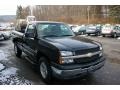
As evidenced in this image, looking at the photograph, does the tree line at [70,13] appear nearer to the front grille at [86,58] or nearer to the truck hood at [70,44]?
the truck hood at [70,44]

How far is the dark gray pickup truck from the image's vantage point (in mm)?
5004

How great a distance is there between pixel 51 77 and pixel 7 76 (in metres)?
1.71

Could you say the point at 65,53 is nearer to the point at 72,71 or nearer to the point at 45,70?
the point at 72,71

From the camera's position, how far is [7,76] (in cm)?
629

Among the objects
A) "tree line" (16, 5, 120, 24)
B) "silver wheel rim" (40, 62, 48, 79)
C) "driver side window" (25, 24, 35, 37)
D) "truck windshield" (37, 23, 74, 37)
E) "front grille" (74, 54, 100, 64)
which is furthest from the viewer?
"tree line" (16, 5, 120, 24)

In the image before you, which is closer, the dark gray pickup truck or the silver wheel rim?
the dark gray pickup truck

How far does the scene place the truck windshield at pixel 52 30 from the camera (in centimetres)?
637

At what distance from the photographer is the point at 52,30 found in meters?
6.61

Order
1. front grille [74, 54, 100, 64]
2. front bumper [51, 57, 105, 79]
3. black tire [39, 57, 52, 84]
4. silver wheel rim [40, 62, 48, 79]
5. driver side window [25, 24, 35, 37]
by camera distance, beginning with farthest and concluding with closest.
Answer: driver side window [25, 24, 35, 37]
silver wheel rim [40, 62, 48, 79]
black tire [39, 57, 52, 84]
front grille [74, 54, 100, 64]
front bumper [51, 57, 105, 79]

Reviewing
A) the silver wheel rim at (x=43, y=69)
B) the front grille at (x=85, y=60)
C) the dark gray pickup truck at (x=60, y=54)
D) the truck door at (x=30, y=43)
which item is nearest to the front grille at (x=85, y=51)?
the dark gray pickup truck at (x=60, y=54)

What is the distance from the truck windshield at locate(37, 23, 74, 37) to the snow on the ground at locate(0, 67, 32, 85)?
155cm

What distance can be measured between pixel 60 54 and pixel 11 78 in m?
2.05

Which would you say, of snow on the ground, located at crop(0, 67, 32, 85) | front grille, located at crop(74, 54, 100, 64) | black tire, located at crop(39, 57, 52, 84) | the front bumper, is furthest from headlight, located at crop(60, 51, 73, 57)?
snow on the ground, located at crop(0, 67, 32, 85)

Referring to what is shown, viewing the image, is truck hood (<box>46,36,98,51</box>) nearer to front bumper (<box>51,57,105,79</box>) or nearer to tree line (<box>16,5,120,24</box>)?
front bumper (<box>51,57,105,79</box>)
